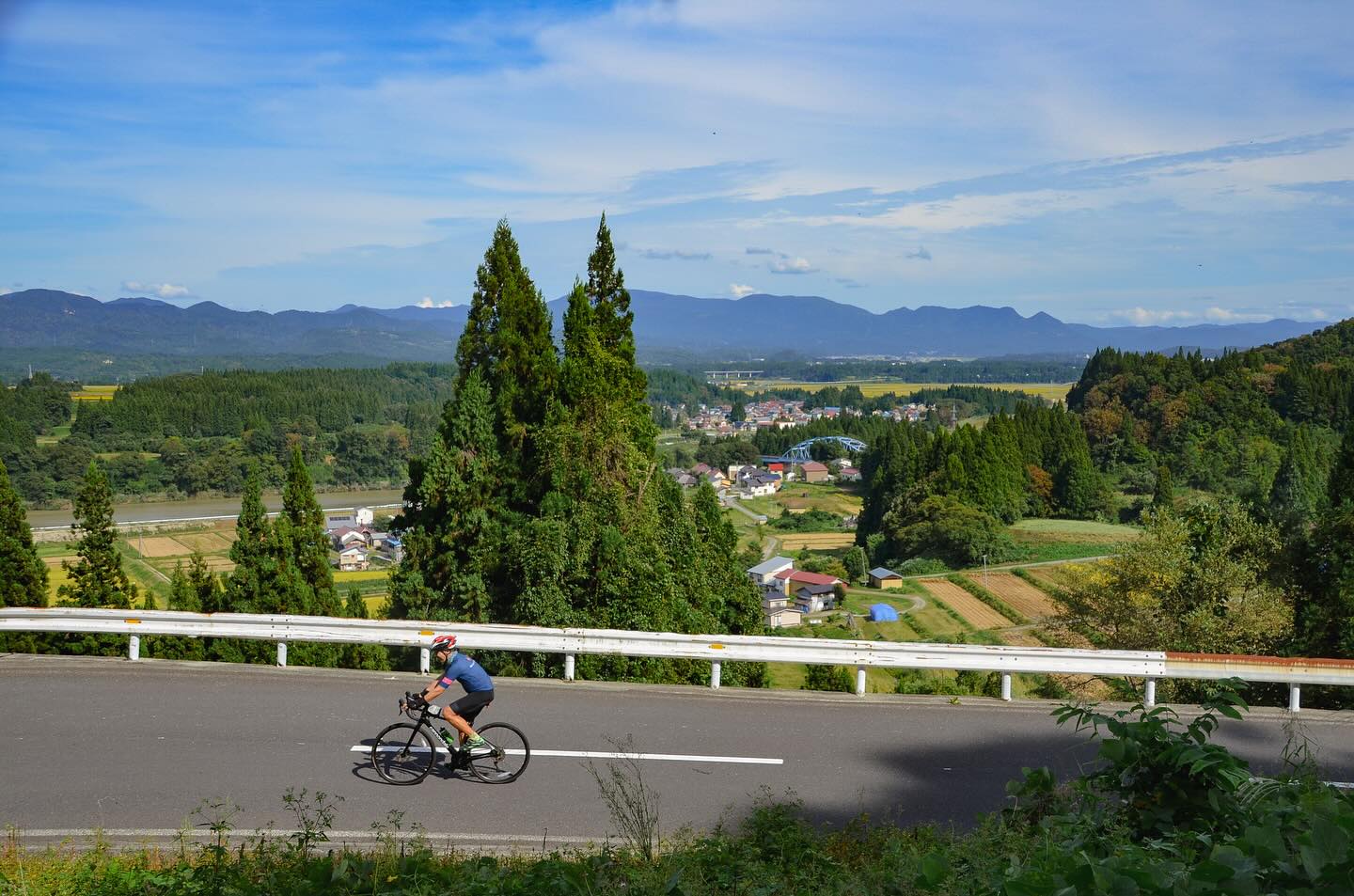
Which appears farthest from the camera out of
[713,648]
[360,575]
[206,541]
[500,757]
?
[206,541]

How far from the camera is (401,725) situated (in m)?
8.74

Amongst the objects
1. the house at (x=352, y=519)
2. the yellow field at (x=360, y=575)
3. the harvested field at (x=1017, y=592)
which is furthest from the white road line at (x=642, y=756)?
the house at (x=352, y=519)

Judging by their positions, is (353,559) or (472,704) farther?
(353,559)

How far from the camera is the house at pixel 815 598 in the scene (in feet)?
181

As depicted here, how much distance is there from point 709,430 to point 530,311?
591ft

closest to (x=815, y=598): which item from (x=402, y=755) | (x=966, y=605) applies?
(x=966, y=605)

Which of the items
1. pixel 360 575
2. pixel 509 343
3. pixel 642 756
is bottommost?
pixel 360 575

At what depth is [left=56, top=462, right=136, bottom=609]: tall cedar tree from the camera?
47.4 feet

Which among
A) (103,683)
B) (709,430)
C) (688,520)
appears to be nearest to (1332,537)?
(688,520)

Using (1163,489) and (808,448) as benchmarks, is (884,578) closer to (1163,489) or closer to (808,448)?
(1163,489)

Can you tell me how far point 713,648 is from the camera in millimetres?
11141

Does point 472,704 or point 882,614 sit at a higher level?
point 472,704

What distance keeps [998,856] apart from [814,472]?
421 ft

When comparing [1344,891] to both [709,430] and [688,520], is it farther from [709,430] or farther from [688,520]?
[709,430]
